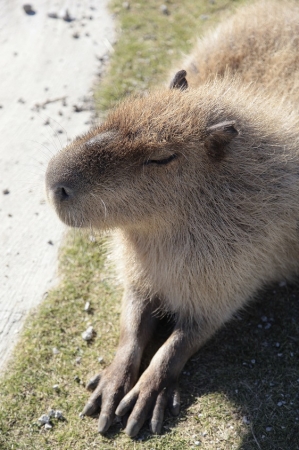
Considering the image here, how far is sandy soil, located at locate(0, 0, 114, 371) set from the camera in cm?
472

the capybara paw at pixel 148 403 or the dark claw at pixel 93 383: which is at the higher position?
the dark claw at pixel 93 383

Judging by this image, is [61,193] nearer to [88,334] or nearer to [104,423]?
[88,334]

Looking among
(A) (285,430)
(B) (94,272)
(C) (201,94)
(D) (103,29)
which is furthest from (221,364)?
(D) (103,29)

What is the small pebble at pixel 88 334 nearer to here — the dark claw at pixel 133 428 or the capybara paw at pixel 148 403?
the capybara paw at pixel 148 403

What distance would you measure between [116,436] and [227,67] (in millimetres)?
2815

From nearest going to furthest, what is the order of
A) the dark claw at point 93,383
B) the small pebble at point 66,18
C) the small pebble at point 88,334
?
the dark claw at point 93,383 → the small pebble at point 88,334 → the small pebble at point 66,18

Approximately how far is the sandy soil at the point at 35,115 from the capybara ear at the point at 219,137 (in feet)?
3.88

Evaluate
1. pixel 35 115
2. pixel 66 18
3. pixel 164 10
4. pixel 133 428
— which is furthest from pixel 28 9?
pixel 133 428

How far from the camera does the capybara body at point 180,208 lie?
3520 mm

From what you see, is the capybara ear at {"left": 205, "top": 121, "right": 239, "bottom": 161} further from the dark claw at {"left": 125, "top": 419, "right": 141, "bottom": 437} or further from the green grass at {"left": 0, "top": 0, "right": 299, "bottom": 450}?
the dark claw at {"left": 125, "top": 419, "right": 141, "bottom": 437}

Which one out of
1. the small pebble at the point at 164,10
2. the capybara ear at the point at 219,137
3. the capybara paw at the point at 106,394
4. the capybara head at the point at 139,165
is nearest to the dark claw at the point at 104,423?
the capybara paw at the point at 106,394

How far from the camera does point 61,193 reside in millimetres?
3510

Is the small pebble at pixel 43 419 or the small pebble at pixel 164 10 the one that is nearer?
the small pebble at pixel 43 419

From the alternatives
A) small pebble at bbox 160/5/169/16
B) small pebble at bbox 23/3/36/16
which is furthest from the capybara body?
small pebble at bbox 23/3/36/16
